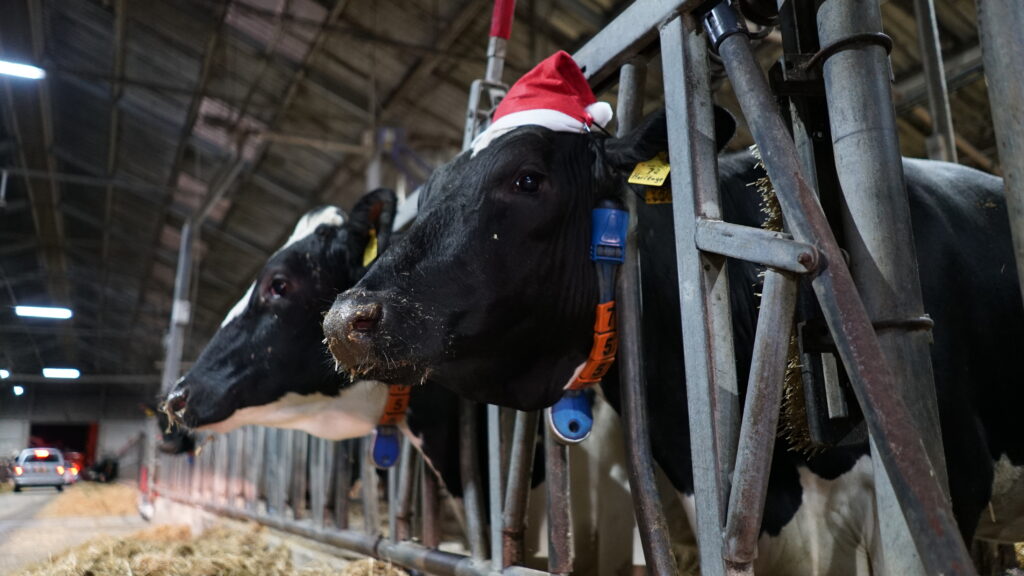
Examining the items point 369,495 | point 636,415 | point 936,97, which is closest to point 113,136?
point 369,495

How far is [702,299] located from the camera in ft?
4.97

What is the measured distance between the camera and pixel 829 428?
142 cm

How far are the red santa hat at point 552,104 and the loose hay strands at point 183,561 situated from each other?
188 centimetres

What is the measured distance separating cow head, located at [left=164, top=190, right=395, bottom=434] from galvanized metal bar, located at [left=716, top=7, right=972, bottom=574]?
2.04m

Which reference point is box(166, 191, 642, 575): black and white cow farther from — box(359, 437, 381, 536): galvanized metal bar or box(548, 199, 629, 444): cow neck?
box(548, 199, 629, 444): cow neck

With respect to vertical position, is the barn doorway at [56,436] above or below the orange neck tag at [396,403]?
below

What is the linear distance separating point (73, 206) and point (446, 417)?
14007 millimetres

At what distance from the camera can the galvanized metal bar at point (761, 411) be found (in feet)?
4.33

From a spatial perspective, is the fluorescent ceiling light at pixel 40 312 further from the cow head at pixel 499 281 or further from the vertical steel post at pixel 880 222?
the vertical steel post at pixel 880 222

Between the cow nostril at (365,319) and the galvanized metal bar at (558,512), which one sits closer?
the cow nostril at (365,319)

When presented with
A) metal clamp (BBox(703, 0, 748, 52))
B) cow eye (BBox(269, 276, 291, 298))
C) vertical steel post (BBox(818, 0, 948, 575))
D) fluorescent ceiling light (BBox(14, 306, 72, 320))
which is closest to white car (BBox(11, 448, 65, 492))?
fluorescent ceiling light (BBox(14, 306, 72, 320))

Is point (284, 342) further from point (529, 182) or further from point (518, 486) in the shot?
point (529, 182)

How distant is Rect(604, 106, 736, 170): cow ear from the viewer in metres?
1.72

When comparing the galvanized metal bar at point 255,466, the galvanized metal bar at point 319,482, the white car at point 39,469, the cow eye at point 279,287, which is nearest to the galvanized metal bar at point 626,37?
the cow eye at point 279,287
